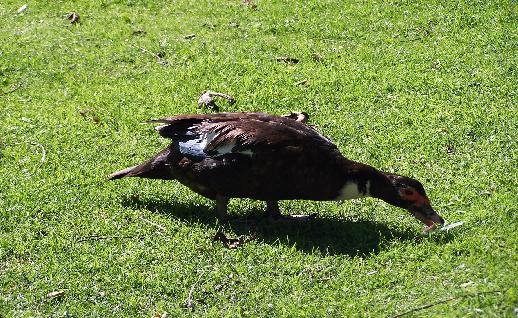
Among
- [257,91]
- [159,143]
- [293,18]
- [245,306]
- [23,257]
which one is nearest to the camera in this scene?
[245,306]

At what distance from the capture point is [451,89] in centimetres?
959

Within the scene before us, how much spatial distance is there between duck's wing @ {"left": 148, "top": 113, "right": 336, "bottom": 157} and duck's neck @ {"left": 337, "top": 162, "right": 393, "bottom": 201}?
0.29m

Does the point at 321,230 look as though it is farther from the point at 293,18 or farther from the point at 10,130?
the point at 293,18

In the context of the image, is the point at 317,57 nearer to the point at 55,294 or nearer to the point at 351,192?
the point at 351,192

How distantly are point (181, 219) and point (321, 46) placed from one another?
4.04 meters

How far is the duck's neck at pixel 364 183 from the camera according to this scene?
7207 mm

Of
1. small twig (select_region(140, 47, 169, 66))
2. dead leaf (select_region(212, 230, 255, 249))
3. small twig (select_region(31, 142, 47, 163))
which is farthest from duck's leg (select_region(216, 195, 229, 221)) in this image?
small twig (select_region(140, 47, 169, 66))

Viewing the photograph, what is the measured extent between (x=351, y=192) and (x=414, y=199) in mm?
513

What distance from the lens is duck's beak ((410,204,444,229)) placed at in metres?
7.06

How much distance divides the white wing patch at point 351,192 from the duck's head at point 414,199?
0.76 feet

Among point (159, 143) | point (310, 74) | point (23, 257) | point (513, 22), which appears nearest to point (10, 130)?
point (159, 143)

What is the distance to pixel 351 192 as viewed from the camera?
7250 millimetres

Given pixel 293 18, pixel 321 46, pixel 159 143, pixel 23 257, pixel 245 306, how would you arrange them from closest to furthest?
1. pixel 245 306
2. pixel 23 257
3. pixel 159 143
4. pixel 321 46
5. pixel 293 18

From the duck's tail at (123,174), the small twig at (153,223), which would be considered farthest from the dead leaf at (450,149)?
the duck's tail at (123,174)
